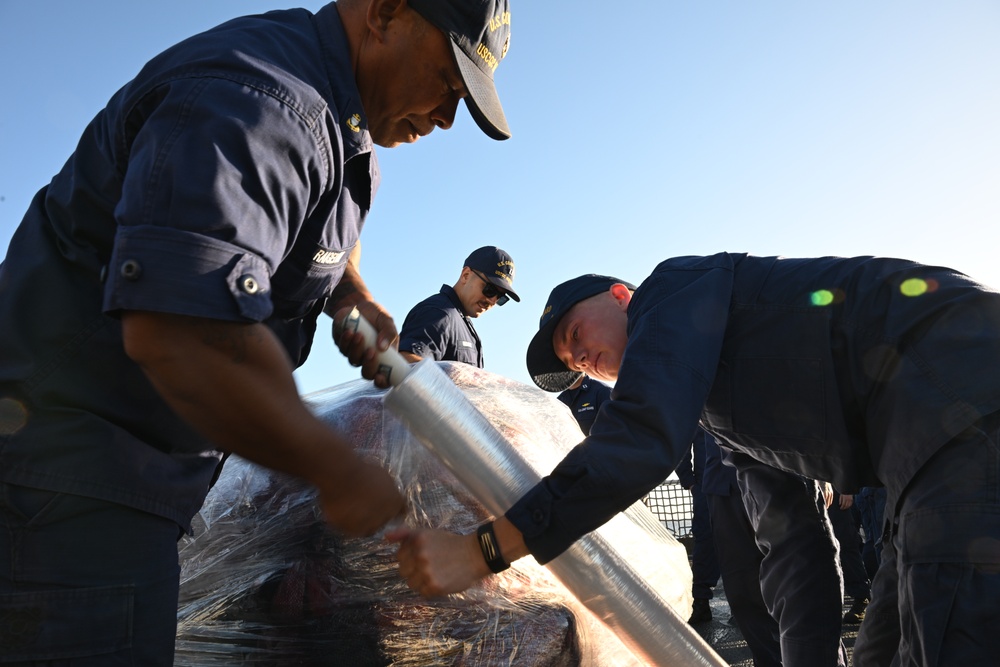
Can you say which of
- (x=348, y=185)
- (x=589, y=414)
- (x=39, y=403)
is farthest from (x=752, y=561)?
(x=39, y=403)

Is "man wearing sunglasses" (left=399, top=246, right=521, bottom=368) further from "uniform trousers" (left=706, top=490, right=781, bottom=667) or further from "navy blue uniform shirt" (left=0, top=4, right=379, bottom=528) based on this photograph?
"navy blue uniform shirt" (left=0, top=4, right=379, bottom=528)

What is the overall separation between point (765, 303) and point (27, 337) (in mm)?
1649

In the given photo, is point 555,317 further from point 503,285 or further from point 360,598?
point 503,285

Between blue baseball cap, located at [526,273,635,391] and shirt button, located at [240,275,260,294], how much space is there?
1.50m

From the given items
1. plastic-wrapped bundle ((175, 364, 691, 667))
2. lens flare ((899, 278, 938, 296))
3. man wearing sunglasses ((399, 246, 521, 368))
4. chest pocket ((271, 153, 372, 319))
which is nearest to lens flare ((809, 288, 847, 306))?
lens flare ((899, 278, 938, 296))

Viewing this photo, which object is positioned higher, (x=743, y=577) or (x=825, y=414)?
(x=825, y=414)

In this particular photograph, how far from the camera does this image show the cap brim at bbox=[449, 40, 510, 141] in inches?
54.2

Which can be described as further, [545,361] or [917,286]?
[545,361]

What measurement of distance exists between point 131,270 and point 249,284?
140 millimetres

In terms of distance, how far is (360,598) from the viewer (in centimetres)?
198

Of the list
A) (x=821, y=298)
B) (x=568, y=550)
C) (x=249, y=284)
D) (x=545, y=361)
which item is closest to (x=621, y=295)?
(x=545, y=361)

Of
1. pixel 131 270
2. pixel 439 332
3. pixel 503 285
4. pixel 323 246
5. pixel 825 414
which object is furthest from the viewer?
pixel 503 285

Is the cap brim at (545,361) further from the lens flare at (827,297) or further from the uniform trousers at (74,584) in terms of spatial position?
the uniform trousers at (74,584)

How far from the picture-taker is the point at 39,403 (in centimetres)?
111
